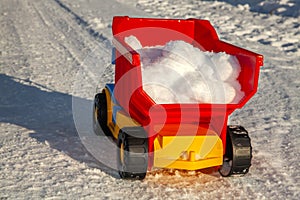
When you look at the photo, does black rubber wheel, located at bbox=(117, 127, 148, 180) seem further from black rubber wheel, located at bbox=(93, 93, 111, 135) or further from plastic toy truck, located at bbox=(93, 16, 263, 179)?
black rubber wheel, located at bbox=(93, 93, 111, 135)

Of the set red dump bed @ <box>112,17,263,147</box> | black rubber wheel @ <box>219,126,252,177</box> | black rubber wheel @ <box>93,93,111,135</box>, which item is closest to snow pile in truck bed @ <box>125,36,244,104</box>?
red dump bed @ <box>112,17,263,147</box>

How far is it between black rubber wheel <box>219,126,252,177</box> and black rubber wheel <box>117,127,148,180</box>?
68 cm

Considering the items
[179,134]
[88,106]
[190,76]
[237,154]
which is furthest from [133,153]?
[88,106]

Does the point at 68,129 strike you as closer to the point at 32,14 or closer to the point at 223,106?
the point at 223,106

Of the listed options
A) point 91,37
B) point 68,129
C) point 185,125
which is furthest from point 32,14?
point 185,125

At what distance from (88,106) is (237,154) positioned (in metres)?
2.57

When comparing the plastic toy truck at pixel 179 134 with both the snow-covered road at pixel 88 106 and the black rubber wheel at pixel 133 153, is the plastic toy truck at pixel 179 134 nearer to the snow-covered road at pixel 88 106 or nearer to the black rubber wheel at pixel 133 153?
the black rubber wheel at pixel 133 153

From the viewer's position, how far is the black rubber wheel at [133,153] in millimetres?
4484

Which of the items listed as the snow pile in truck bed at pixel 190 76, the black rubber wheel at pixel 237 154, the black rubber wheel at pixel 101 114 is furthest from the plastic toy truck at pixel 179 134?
the black rubber wheel at pixel 101 114

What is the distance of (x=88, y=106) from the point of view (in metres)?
6.74

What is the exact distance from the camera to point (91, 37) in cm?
1029

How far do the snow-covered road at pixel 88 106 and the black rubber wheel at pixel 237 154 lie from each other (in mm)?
104

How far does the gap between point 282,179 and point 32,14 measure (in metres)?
8.88

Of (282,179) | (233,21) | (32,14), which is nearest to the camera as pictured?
(282,179)
